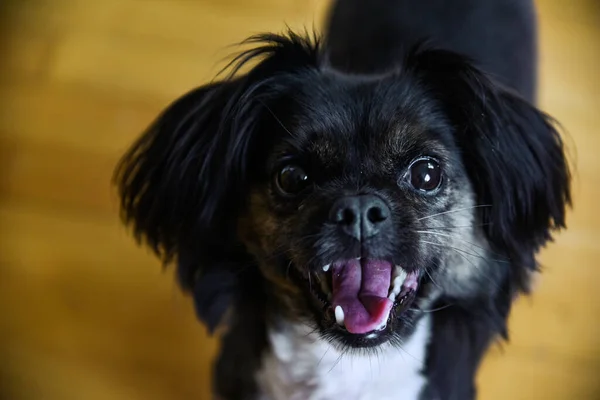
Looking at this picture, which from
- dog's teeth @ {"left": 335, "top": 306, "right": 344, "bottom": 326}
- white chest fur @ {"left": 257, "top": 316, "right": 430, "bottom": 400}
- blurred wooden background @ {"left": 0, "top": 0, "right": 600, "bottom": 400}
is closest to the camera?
dog's teeth @ {"left": 335, "top": 306, "right": 344, "bottom": 326}

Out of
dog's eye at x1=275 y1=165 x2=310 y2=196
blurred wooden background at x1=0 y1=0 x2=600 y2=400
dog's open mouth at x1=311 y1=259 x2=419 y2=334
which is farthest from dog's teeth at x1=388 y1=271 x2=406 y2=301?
blurred wooden background at x1=0 y1=0 x2=600 y2=400

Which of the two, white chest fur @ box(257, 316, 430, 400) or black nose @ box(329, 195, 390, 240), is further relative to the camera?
white chest fur @ box(257, 316, 430, 400)

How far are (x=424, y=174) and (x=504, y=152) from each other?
0.49 feet

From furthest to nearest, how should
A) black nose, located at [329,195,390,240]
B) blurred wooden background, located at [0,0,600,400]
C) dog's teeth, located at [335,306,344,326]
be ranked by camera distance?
blurred wooden background, located at [0,0,600,400] < dog's teeth, located at [335,306,344,326] < black nose, located at [329,195,390,240]

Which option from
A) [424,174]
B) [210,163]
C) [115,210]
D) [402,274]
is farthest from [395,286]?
[115,210]

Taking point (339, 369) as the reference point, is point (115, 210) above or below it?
above

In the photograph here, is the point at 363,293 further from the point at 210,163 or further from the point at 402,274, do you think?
the point at 210,163

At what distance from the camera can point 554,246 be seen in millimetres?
1758

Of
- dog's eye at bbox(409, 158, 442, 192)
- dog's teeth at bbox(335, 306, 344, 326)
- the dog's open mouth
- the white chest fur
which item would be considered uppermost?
dog's eye at bbox(409, 158, 442, 192)

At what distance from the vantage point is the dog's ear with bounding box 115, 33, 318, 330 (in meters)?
1.14

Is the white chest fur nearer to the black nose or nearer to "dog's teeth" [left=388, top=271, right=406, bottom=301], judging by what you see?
"dog's teeth" [left=388, top=271, right=406, bottom=301]

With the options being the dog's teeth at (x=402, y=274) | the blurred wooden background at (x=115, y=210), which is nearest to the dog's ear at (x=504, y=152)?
the dog's teeth at (x=402, y=274)

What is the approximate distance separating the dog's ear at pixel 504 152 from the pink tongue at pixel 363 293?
0.23 metres

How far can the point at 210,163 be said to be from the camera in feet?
3.77
